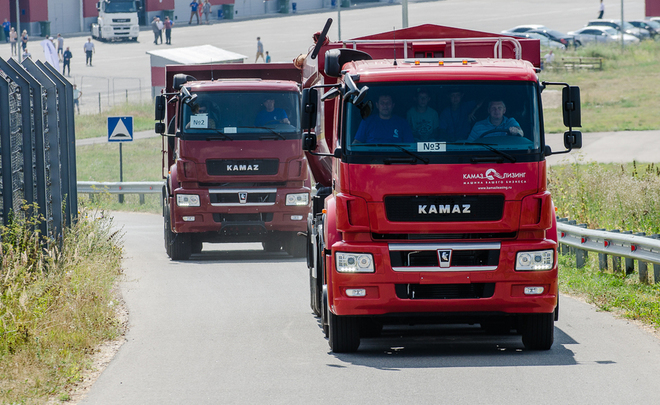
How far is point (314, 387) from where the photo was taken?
26.4 feet

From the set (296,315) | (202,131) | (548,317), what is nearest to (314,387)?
(548,317)

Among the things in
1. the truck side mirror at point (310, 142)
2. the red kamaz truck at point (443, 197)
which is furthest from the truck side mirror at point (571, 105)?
the truck side mirror at point (310, 142)

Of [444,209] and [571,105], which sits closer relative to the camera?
[444,209]

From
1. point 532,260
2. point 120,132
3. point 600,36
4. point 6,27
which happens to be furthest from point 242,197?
point 6,27

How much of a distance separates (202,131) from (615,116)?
3007 cm

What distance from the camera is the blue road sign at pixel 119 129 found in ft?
91.7

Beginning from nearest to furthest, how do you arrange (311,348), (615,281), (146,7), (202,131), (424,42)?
1. (311,348)
2. (424,42)
3. (615,281)
4. (202,131)
5. (146,7)

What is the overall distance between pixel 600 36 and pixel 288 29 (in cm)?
2086

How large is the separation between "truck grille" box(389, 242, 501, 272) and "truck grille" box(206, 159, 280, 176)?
801 cm

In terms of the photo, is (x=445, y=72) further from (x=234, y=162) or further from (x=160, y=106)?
(x=160, y=106)

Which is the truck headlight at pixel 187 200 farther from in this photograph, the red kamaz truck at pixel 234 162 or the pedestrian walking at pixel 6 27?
the pedestrian walking at pixel 6 27

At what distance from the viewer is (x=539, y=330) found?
9406mm

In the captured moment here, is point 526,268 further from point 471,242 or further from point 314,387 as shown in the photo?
point 314,387

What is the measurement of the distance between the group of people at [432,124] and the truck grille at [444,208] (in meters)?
0.51
